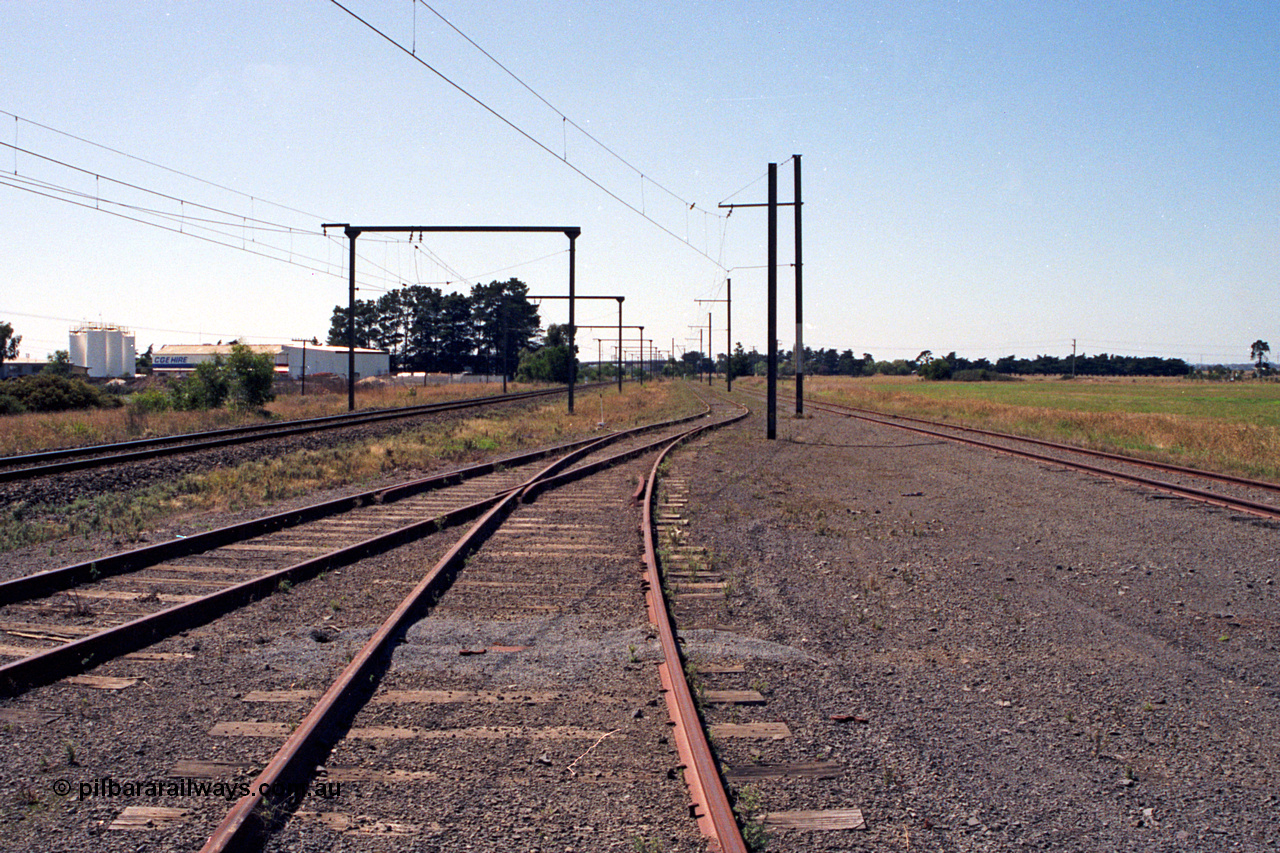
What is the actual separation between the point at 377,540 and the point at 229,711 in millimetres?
4541

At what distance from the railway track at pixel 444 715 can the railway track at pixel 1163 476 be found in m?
9.37

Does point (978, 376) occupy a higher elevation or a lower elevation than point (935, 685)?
higher

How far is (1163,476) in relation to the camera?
1564 cm

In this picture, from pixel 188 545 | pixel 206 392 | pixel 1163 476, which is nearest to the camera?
pixel 188 545

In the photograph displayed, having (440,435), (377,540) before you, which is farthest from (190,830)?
(440,435)

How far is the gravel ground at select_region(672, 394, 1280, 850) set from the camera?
12.1 ft

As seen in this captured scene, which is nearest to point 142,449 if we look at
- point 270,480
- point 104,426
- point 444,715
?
point 270,480

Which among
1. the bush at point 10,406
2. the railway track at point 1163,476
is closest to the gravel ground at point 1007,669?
the railway track at point 1163,476

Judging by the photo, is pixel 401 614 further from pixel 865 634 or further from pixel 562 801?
pixel 865 634

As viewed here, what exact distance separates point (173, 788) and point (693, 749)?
7.65 feet

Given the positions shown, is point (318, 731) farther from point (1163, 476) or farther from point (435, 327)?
point (435, 327)

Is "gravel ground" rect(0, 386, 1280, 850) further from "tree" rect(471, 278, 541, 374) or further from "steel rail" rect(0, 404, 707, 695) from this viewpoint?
"tree" rect(471, 278, 541, 374)

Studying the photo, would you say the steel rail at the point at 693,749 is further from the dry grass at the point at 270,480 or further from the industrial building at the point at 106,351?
the industrial building at the point at 106,351

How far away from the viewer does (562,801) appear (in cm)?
370
